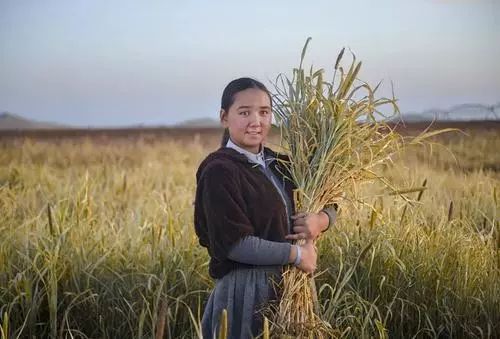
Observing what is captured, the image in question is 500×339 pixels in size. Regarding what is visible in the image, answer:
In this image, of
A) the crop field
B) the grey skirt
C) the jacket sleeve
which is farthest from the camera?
the crop field

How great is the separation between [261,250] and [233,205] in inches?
5.6

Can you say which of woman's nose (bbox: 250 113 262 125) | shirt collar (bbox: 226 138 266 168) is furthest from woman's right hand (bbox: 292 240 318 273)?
woman's nose (bbox: 250 113 262 125)

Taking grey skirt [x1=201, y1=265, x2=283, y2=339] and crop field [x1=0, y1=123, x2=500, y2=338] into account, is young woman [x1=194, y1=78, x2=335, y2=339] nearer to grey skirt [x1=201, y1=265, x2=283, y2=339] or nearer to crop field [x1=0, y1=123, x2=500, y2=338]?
grey skirt [x1=201, y1=265, x2=283, y2=339]

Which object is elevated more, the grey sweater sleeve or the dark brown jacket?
the dark brown jacket

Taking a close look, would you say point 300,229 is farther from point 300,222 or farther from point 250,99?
point 250,99

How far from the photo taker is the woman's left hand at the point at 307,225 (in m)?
1.83

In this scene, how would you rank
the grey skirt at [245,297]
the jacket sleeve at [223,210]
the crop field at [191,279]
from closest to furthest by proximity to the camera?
1. the jacket sleeve at [223,210]
2. the grey skirt at [245,297]
3. the crop field at [191,279]

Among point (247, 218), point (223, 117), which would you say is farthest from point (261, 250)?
point (223, 117)

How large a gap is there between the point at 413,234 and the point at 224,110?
4.61 feet

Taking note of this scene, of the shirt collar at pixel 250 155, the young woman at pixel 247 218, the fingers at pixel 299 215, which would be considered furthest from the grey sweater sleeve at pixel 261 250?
the shirt collar at pixel 250 155

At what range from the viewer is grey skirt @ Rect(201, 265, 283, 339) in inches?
73.5

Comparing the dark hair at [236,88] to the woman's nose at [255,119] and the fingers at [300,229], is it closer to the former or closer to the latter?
the woman's nose at [255,119]

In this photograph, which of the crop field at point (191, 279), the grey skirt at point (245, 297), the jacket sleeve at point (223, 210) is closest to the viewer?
the jacket sleeve at point (223, 210)

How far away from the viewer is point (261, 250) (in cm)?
177
